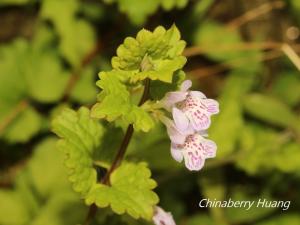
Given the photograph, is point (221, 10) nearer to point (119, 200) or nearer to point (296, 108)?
point (296, 108)

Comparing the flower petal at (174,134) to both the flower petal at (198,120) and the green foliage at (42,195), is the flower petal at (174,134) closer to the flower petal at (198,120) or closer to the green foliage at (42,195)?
the flower petal at (198,120)

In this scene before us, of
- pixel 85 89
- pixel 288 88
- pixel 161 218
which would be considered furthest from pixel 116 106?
pixel 288 88

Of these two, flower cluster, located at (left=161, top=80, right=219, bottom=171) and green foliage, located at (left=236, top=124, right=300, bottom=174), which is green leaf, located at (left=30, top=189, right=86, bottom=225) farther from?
flower cluster, located at (left=161, top=80, right=219, bottom=171)

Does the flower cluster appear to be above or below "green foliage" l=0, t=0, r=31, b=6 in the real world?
below

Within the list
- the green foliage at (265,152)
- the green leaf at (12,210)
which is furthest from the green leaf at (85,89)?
the green foliage at (265,152)

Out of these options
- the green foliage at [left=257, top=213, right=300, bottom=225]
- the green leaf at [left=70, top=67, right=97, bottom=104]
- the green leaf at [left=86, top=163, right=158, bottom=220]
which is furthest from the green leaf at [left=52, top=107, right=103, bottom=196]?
the green foliage at [left=257, top=213, right=300, bottom=225]

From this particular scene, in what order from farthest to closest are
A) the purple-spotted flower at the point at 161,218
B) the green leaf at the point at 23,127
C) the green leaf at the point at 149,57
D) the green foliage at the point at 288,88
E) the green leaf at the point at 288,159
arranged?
the green foliage at the point at 288,88 < the green leaf at the point at 23,127 < the green leaf at the point at 288,159 < the purple-spotted flower at the point at 161,218 < the green leaf at the point at 149,57

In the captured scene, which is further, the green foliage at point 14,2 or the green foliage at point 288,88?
the green foliage at point 288,88
